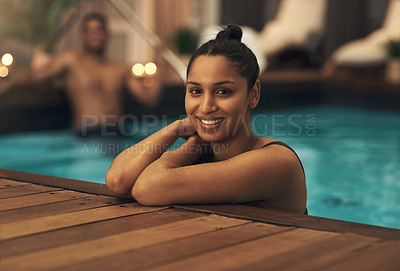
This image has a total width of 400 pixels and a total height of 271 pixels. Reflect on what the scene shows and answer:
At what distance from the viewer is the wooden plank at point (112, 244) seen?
3.74 feet

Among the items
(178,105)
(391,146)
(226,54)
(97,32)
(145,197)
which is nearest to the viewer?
(145,197)

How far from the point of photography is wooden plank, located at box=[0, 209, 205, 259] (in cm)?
125

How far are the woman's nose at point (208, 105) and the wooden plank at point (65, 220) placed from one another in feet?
1.12

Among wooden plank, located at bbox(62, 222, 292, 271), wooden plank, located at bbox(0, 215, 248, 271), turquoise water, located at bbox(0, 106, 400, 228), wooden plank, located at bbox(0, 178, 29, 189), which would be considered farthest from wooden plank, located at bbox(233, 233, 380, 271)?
turquoise water, located at bbox(0, 106, 400, 228)

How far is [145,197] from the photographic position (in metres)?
1.67

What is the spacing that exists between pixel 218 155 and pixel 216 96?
0.24 m

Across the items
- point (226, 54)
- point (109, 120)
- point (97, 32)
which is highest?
point (97, 32)

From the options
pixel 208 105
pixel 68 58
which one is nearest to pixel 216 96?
pixel 208 105

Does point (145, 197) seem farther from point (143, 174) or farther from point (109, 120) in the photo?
point (109, 120)

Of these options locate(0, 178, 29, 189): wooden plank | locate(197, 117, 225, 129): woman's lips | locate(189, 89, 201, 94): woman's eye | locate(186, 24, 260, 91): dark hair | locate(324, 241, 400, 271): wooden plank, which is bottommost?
locate(324, 241, 400, 271): wooden plank

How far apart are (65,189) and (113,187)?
0.20 m

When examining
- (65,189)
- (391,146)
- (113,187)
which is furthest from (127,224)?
(391,146)

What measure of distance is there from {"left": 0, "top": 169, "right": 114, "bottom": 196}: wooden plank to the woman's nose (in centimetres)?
41

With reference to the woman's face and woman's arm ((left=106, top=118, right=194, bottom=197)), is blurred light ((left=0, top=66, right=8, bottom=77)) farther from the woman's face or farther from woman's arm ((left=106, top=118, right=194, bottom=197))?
the woman's face
